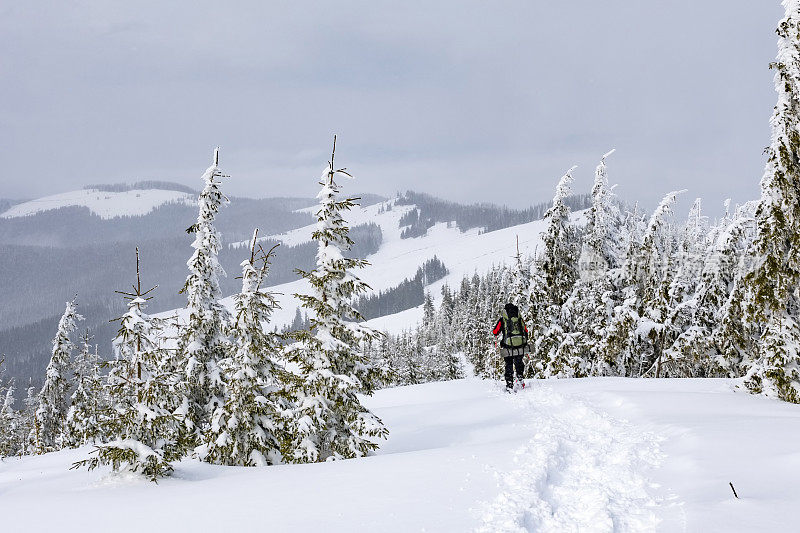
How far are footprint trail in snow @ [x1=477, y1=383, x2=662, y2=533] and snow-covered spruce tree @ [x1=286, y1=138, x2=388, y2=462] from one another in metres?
4.34

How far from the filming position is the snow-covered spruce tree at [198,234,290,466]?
13344 mm

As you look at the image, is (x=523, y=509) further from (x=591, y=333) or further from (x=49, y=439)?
(x=49, y=439)

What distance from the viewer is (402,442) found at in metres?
13.5

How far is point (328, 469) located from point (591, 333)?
828 inches

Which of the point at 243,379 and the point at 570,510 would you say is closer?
the point at 570,510

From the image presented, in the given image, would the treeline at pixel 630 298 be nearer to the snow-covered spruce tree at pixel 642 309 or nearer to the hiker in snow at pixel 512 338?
the snow-covered spruce tree at pixel 642 309

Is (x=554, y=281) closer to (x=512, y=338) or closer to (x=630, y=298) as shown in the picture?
(x=630, y=298)

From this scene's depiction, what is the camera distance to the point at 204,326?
1509cm

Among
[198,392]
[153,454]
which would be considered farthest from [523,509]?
[198,392]

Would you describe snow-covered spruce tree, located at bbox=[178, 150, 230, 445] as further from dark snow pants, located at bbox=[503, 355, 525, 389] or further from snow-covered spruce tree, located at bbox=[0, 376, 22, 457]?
snow-covered spruce tree, located at bbox=[0, 376, 22, 457]

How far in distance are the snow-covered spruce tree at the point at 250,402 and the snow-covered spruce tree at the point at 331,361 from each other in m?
1.72

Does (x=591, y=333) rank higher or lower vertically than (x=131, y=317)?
lower

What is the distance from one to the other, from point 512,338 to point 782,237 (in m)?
7.71

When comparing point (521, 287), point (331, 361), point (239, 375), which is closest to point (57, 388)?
point (239, 375)
